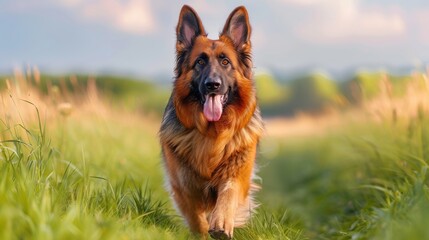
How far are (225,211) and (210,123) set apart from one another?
2.98 ft

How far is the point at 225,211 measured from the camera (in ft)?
17.2

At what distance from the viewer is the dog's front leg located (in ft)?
16.8

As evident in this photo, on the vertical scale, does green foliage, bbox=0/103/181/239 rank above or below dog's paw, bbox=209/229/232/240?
above

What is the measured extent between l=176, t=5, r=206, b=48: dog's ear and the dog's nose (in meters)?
0.69

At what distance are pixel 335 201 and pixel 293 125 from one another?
43.7 feet

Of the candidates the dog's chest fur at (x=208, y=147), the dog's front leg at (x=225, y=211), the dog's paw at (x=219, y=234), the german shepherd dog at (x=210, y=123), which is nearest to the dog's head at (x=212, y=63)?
the german shepherd dog at (x=210, y=123)

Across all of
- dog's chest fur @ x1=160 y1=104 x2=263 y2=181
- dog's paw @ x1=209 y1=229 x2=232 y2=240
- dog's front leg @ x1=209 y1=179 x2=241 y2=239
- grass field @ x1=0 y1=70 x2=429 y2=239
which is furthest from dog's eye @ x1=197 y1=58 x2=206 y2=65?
dog's paw @ x1=209 y1=229 x2=232 y2=240

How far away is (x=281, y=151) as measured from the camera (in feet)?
58.7

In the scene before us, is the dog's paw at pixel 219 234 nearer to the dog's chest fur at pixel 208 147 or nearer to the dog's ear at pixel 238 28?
the dog's chest fur at pixel 208 147

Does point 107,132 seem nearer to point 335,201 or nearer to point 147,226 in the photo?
point 335,201

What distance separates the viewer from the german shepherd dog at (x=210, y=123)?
558cm

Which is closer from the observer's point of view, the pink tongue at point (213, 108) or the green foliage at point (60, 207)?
the green foliage at point (60, 207)

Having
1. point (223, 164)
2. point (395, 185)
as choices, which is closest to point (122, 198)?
point (223, 164)

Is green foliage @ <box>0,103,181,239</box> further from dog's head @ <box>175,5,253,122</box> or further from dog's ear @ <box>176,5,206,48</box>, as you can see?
dog's ear @ <box>176,5,206,48</box>
